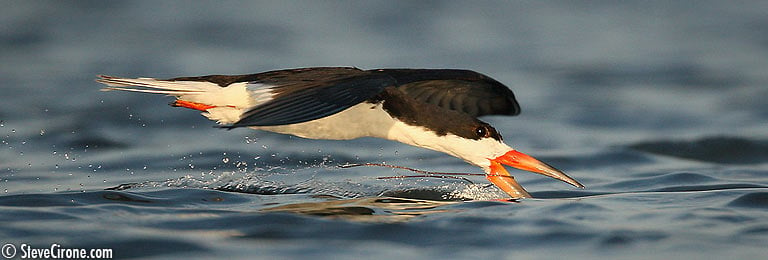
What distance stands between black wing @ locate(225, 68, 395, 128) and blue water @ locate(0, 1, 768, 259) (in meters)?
0.62

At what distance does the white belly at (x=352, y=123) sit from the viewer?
7082 mm

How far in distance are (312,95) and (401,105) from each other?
1.12 meters

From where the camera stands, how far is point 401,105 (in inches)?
279

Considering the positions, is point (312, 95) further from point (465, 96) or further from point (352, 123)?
point (465, 96)

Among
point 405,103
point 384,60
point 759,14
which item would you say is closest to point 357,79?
point 405,103

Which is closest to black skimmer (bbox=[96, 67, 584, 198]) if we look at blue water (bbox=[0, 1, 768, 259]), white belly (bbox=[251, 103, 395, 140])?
white belly (bbox=[251, 103, 395, 140])

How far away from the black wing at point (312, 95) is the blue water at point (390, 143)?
618 millimetres

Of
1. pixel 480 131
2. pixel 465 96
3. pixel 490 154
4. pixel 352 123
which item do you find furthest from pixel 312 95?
pixel 465 96

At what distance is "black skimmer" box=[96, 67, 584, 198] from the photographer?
21.4 ft

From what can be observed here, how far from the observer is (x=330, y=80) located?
20.9 feet

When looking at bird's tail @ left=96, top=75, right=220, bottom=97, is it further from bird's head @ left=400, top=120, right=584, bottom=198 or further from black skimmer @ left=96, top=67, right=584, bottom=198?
bird's head @ left=400, top=120, right=584, bottom=198

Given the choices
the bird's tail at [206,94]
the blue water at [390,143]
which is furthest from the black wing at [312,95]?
the blue water at [390,143]

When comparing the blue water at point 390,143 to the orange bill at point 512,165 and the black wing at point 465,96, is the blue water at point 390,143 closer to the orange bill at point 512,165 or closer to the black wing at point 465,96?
the orange bill at point 512,165

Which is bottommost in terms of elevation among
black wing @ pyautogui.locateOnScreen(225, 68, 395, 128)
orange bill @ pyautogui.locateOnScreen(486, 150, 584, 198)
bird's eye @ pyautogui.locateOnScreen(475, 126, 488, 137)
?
orange bill @ pyautogui.locateOnScreen(486, 150, 584, 198)
